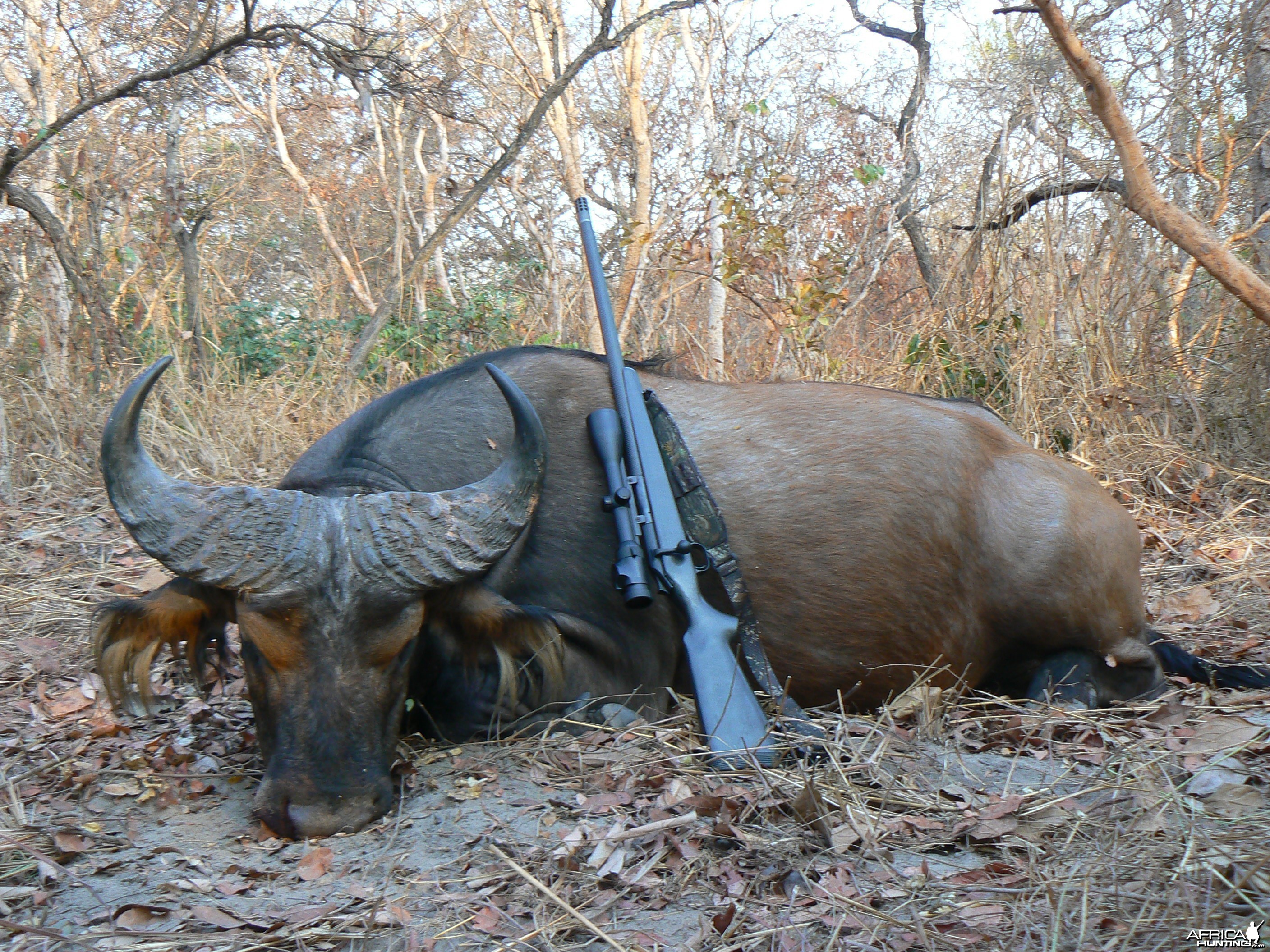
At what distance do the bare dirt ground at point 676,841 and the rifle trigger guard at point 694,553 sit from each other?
603 mm

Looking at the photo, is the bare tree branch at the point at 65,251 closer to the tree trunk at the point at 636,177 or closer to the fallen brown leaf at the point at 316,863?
the tree trunk at the point at 636,177

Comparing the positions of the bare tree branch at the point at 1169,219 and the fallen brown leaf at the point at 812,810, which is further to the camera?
the bare tree branch at the point at 1169,219

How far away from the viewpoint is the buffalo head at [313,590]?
2.83 metres

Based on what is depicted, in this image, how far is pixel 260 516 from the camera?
2936 mm

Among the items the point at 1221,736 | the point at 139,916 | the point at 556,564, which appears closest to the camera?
the point at 139,916

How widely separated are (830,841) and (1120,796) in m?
0.82

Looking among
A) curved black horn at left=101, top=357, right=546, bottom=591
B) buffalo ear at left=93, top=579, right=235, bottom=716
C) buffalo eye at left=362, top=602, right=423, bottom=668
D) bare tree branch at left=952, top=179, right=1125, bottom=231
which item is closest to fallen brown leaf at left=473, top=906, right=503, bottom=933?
buffalo eye at left=362, top=602, right=423, bottom=668

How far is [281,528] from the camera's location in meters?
2.91

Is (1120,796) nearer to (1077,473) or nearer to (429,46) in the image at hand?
(1077,473)

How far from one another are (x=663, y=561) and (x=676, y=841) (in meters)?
1.16

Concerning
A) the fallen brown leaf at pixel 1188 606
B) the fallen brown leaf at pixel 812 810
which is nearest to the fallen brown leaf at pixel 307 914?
the fallen brown leaf at pixel 812 810

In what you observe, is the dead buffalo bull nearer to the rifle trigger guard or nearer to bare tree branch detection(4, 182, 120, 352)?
the rifle trigger guard

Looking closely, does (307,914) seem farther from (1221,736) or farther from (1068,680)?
(1068,680)

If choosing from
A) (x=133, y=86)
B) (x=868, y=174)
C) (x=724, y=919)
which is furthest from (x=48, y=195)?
(x=724, y=919)
